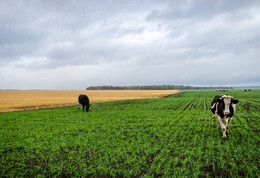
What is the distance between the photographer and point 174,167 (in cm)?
666

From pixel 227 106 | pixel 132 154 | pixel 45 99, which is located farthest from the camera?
pixel 45 99

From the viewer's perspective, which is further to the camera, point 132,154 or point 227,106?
point 227,106

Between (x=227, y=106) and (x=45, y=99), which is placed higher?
(x=227, y=106)

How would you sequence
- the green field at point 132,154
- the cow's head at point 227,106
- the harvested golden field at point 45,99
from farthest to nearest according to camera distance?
the harvested golden field at point 45,99 → the cow's head at point 227,106 → the green field at point 132,154

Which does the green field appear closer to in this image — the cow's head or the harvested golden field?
the cow's head

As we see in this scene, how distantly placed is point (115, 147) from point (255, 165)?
668 centimetres

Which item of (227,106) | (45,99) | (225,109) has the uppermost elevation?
(227,106)

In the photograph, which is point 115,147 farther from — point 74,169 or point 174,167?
point 174,167

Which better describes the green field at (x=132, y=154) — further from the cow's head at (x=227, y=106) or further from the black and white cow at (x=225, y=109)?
the cow's head at (x=227, y=106)

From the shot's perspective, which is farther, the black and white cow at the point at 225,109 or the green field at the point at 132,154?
the black and white cow at the point at 225,109

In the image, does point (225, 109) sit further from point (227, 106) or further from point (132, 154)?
point (132, 154)

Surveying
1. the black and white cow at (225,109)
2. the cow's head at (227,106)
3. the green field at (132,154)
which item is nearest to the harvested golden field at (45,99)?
the green field at (132,154)

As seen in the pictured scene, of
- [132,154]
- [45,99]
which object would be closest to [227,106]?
[132,154]

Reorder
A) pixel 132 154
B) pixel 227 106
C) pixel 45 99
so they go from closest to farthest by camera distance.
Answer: pixel 132 154
pixel 227 106
pixel 45 99
